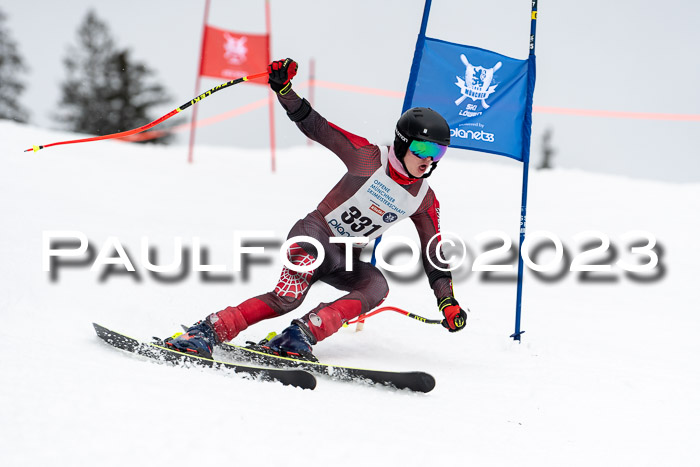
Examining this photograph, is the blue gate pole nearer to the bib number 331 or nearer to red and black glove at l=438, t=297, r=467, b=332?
red and black glove at l=438, t=297, r=467, b=332

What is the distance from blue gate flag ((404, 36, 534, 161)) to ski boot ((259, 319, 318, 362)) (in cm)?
179

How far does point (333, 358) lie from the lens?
11.5ft

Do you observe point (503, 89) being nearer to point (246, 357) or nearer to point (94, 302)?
point (246, 357)

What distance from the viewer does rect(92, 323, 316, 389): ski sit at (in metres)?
2.67

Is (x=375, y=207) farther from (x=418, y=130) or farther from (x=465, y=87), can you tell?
(x=465, y=87)

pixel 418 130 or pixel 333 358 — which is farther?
pixel 333 358

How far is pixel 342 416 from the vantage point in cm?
239

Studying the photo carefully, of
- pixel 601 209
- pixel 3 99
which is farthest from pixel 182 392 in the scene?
pixel 3 99

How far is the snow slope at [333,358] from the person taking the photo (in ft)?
6.55

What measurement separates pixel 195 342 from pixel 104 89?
83.1 ft

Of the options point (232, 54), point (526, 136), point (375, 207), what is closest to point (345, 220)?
point (375, 207)

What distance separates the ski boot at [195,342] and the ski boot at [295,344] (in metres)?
0.29

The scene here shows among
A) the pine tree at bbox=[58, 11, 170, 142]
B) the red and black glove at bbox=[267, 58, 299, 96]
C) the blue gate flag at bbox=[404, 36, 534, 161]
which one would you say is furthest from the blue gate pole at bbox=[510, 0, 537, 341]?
the pine tree at bbox=[58, 11, 170, 142]

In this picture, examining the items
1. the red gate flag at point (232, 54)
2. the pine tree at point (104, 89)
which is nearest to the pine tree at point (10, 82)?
the pine tree at point (104, 89)
